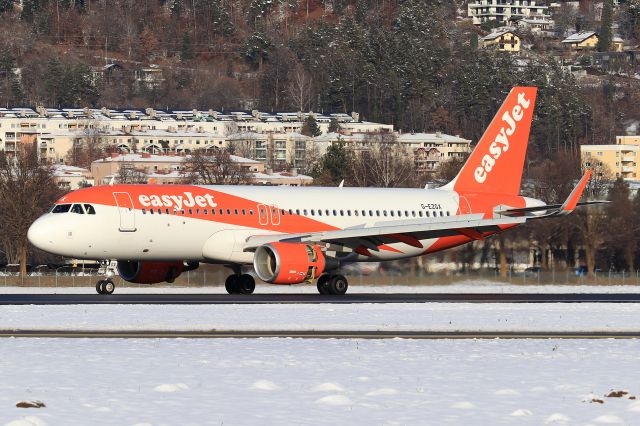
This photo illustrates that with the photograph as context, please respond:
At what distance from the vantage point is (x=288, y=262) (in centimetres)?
5212

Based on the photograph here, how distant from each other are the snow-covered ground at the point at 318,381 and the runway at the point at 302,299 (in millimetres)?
15516

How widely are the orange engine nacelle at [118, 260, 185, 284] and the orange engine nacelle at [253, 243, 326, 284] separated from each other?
166 inches

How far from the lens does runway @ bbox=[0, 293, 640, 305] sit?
48344 millimetres

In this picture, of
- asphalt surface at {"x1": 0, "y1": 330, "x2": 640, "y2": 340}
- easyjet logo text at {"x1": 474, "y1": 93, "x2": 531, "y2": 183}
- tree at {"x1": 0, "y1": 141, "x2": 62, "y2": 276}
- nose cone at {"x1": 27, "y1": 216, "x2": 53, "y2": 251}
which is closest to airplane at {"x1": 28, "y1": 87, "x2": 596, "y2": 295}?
nose cone at {"x1": 27, "y1": 216, "x2": 53, "y2": 251}

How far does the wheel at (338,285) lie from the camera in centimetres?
5541

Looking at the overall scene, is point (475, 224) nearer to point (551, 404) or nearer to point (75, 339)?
point (75, 339)

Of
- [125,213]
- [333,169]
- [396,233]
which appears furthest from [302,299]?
[333,169]

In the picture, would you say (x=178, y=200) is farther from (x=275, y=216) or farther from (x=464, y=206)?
(x=464, y=206)

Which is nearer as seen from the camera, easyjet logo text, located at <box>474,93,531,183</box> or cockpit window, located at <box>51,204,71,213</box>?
cockpit window, located at <box>51,204,71,213</box>

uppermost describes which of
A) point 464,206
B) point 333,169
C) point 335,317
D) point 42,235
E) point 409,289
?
point 333,169

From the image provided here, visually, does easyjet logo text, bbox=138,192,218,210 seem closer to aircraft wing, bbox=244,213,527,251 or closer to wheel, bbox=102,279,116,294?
aircraft wing, bbox=244,213,527,251

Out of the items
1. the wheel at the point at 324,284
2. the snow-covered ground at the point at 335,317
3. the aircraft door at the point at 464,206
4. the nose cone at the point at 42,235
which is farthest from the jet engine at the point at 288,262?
the aircraft door at the point at 464,206

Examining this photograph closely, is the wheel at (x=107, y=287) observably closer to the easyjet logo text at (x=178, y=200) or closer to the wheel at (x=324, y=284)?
the easyjet logo text at (x=178, y=200)

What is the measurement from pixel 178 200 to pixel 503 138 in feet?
52.7
